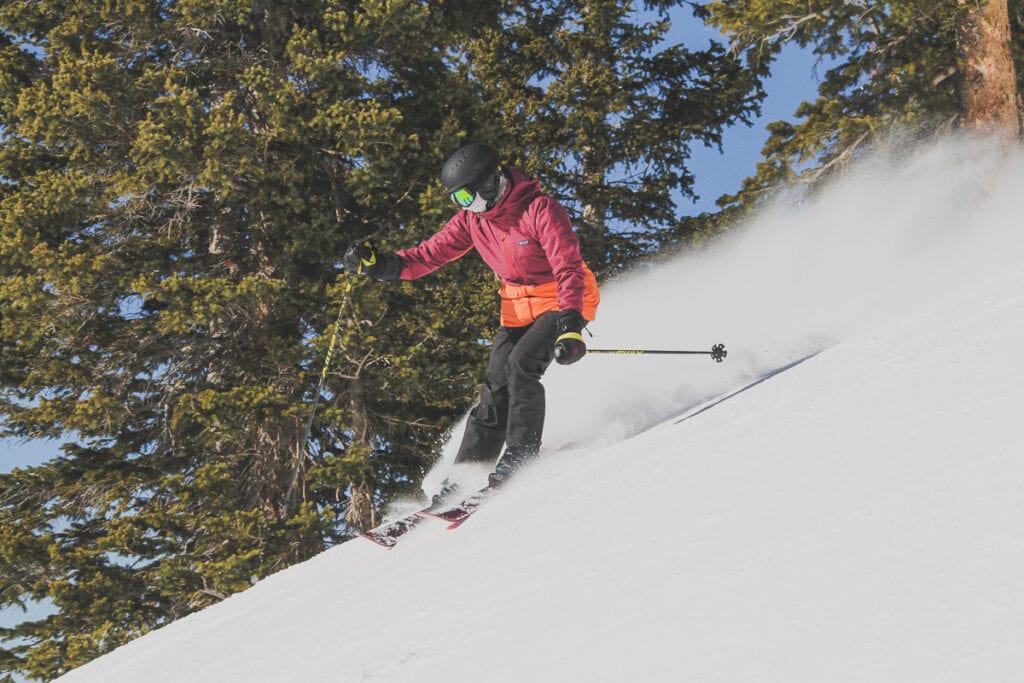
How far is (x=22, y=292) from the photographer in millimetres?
9398

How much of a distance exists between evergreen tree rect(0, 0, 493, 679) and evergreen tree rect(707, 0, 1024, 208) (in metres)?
4.34

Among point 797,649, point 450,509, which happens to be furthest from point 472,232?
point 797,649

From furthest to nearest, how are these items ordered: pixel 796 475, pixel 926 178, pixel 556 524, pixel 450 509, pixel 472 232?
pixel 926 178, pixel 472 232, pixel 450 509, pixel 556 524, pixel 796 475

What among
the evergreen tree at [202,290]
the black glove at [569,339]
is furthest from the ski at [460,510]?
the evergreen tree at [202,290]

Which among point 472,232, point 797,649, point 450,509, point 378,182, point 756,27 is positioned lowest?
point 797,649

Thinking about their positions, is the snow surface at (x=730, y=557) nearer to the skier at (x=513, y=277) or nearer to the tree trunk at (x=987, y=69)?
the skier at (x=513, y=277)

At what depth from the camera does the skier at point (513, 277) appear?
207 inches

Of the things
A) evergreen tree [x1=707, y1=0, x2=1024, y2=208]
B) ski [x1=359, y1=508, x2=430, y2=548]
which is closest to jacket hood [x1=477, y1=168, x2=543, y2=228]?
ski [x1=359, y1=508, x2=430, y2=548]

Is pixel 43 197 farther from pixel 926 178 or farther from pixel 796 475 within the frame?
pixel 926 178

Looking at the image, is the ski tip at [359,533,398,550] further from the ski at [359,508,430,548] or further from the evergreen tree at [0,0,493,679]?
the evergreen tree at [0,0,493,679]

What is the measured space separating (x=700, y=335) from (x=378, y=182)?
383 centimetres

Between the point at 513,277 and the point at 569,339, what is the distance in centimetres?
85

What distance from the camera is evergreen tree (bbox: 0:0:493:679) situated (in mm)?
9391

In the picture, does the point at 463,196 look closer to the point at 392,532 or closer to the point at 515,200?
the point at 515,200
